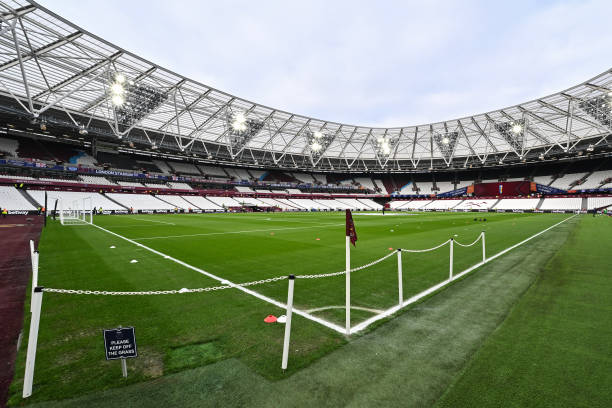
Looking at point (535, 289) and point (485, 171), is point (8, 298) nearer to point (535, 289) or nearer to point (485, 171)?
point (535, 289)

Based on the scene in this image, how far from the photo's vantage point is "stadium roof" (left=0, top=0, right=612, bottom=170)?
28125mm

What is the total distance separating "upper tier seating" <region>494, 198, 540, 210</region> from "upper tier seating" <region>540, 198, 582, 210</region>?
5.71ft

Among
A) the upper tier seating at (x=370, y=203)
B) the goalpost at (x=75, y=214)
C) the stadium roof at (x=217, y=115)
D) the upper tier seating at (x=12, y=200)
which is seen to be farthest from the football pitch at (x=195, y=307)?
the upper tier seating at (x=370, y=203)

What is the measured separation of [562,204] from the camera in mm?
56969

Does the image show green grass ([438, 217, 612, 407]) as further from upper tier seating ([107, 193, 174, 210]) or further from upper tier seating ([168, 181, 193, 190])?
upper tier seating ([168, 181, 193, 190])

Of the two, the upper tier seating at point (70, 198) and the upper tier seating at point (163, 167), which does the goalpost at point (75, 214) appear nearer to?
the upper tier seating at point (70, 198)

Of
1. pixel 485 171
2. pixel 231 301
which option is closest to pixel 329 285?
pixel 231 301

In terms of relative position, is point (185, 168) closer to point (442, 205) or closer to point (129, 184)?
point (129, 184)

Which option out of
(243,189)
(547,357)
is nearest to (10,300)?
(547,357)

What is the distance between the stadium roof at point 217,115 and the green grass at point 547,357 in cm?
3889

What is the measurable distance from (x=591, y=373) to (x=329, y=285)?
4479mm

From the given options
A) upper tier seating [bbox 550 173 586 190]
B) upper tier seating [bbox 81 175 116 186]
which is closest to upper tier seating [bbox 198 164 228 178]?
upper tier seating [bbox 81 175 116 186]

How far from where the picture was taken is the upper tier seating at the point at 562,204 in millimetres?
55209

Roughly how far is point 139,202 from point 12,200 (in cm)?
1581
